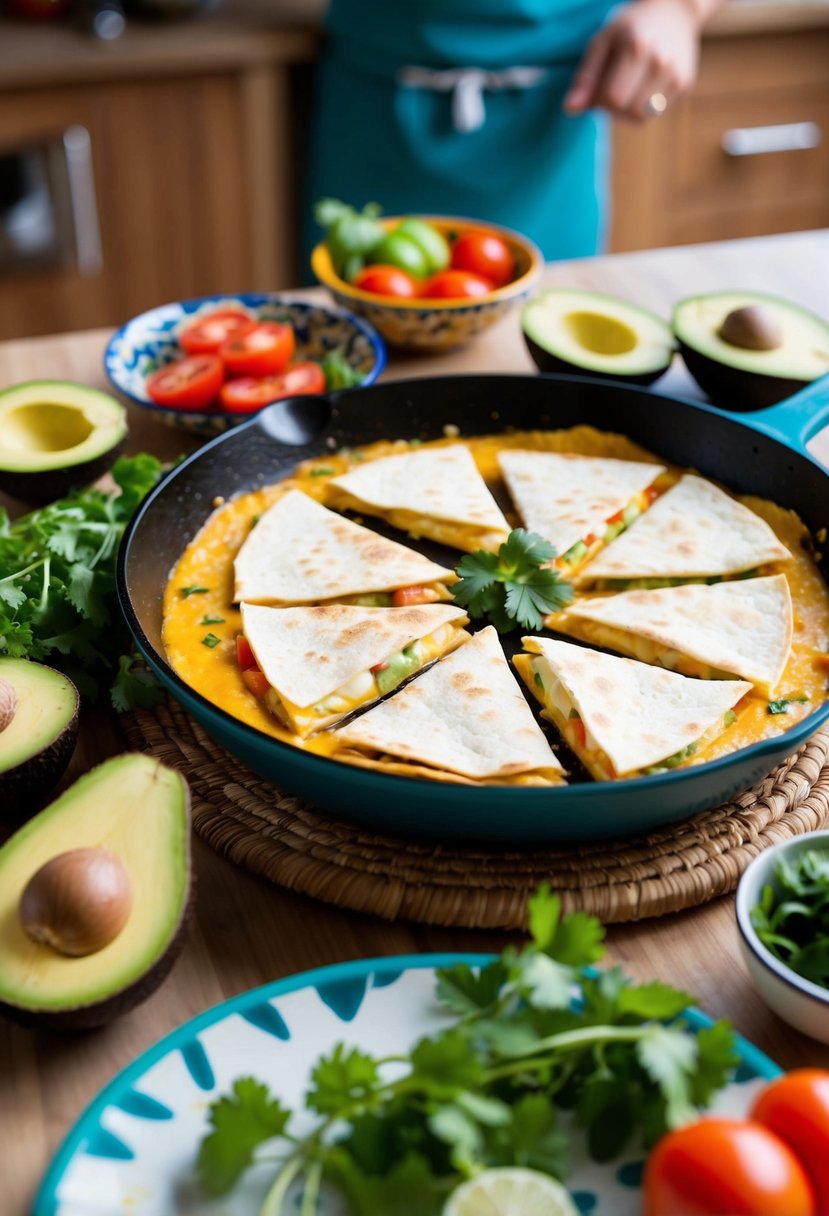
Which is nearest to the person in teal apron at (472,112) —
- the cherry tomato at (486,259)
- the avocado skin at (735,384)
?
the cherry tomato at (486,259)

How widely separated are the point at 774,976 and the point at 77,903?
752mm

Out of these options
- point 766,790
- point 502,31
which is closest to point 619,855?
point 766,790

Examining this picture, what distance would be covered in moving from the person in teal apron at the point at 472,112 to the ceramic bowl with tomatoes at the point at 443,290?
1.02m

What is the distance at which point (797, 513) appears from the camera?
227cm

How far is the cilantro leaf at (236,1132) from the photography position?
3.89 feet

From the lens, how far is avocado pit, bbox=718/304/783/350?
260 centimetres

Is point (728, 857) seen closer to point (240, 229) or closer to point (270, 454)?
point (270, 454)

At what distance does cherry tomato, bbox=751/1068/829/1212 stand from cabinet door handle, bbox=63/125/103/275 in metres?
4.22

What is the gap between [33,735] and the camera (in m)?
1.62

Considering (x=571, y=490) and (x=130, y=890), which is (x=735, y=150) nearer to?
(x=571, y=490)

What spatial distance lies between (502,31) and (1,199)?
2.02m

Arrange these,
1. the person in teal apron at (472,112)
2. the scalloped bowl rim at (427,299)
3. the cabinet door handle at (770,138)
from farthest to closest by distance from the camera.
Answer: the cabinet door handle at (770,138)
the person in teal apron at (472,112)
the scalloped bowl rim at (427,299)

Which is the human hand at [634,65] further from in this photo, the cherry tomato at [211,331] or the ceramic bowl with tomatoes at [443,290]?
the cherry tomato at [211,331]

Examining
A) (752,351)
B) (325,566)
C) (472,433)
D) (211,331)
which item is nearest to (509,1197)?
(325,566)
